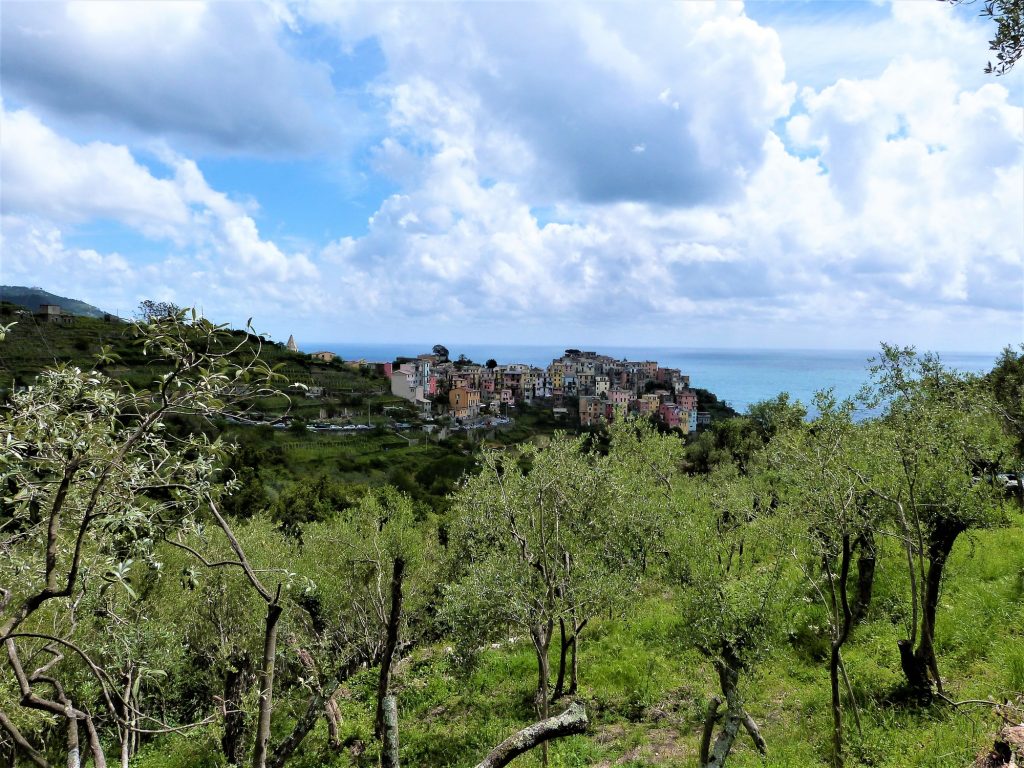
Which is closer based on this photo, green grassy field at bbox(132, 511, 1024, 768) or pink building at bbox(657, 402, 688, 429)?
green grassy field at bbox(132, 511, 1024, 768)

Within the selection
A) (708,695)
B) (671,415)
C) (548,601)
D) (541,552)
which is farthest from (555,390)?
(548,601)

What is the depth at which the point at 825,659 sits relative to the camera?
17.5 meters

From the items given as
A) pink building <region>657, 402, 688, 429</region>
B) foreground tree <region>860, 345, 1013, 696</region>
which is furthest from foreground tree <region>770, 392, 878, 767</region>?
pink building <region>657, 402, 688, 429</region>

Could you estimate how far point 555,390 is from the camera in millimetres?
188750

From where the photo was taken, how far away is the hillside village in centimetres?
15112

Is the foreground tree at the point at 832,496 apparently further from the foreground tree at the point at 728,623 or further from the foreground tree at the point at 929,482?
the foreground tree at the point at 728,623

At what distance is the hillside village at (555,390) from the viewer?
496ft

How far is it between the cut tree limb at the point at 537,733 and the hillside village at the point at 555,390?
425ft

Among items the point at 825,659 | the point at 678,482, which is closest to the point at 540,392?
the point at 678,482

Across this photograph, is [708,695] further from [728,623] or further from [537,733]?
[537,733]

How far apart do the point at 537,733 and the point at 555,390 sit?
183872 mm

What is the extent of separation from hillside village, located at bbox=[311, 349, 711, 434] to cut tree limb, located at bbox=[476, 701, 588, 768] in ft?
425

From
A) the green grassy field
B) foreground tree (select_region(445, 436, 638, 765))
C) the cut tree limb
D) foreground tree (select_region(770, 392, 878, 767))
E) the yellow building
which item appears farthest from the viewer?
the yellow building

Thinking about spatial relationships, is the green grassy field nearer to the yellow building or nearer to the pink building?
the pink building
